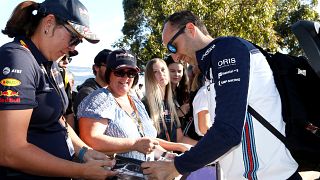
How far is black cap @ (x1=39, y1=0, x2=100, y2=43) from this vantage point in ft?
7.67

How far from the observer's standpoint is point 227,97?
2016 millimetres

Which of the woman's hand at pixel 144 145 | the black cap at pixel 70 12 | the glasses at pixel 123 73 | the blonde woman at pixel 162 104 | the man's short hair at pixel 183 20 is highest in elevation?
the black cap at pixel 70 12

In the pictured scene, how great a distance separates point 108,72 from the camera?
3727 millimetres

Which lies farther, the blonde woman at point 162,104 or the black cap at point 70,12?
the blonde woman at point 162,104

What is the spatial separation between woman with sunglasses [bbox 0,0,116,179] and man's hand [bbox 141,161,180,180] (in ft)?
0.70

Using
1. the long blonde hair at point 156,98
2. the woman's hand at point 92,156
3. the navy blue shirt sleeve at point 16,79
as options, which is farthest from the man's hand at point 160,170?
the long blonde hair at point 156,98

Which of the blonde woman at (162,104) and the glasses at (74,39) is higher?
the glasses at (74,39)

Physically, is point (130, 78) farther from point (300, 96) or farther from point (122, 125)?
point (300, 96)

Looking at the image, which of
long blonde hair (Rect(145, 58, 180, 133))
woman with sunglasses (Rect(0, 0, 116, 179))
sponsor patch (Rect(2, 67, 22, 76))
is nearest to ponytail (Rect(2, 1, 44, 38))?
woman with sunglasses (Rect(0, 0, 116, 179))

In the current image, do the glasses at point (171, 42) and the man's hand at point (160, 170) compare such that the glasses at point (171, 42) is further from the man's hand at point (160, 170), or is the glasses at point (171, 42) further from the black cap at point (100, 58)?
the black cap at point (100, 58)

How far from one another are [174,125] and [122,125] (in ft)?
5.55

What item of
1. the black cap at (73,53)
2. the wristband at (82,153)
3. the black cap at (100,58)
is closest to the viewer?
the black cap at (73,53)

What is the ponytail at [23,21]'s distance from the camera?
2.39 metres

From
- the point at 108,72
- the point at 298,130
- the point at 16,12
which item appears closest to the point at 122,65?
the point at 108,72
